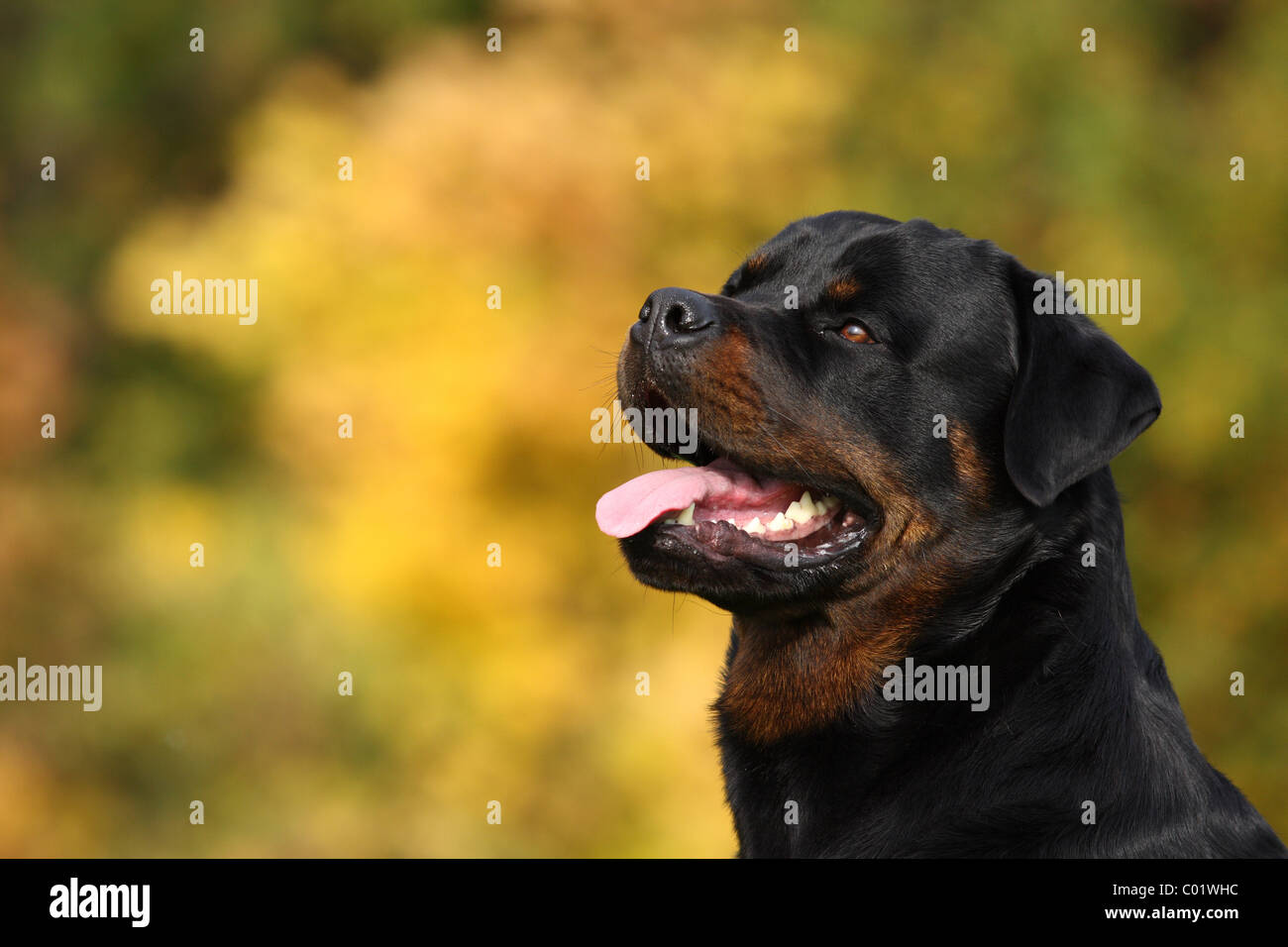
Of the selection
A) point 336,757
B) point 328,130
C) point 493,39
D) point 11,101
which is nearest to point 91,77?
point 11,101

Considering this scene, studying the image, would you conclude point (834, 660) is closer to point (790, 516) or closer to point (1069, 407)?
point (790, 516)

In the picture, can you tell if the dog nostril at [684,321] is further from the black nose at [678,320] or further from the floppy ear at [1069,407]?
the floppy ear at [1069,407]

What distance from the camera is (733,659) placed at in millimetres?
3424

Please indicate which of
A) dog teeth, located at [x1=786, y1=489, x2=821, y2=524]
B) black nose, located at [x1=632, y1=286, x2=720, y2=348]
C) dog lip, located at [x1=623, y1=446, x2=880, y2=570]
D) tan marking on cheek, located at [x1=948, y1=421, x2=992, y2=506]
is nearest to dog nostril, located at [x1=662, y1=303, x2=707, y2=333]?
black nose, located at [x1=632, y1=286, x2=720, y2=348]

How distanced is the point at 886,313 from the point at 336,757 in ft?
25.4

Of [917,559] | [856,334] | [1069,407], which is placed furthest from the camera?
[856,334]

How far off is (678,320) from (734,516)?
496 millimetres

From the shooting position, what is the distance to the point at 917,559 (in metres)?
3.18

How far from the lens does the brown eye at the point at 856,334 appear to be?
3.33 m

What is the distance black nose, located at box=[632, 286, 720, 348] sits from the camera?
3.19m

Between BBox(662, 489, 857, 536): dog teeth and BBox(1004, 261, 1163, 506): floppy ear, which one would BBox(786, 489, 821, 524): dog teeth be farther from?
BBox(1004, 261, 1163, 506): floppy ear

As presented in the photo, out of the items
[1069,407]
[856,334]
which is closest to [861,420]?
[856,334]

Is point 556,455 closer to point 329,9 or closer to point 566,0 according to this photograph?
point 566,0

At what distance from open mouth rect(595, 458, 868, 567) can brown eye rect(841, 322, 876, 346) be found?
1.29ft
